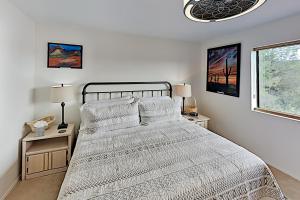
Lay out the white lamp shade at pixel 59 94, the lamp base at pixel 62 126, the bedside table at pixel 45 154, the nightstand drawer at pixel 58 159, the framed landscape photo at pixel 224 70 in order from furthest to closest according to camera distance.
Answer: the framed landscape photo at pixel 224 70
the lamp base at pixel 62 126
the white lamp shade at pixel 59 94
the nightstand drawer at pixel 58 159
the bedside table at pixel 45 154

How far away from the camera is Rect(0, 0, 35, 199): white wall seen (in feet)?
5.61

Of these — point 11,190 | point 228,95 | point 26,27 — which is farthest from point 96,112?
point 228,95

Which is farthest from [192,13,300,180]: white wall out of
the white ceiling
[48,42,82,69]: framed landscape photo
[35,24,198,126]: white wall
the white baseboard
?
the white baseboard

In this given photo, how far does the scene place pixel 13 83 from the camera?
74.7 inches

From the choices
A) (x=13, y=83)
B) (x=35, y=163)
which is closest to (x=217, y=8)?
(x=13, y=83)

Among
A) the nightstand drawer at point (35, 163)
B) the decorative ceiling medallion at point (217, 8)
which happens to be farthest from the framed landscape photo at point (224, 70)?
the nightstand drawer at point (35, 163)

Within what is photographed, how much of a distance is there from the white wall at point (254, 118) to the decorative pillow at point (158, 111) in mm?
1180

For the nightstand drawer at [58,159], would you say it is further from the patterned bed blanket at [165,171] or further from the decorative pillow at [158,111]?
the decorative pillow at [158,111]

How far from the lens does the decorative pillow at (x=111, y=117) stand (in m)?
2.15

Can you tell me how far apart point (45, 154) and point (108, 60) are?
70.0 inches

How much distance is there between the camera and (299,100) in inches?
83.7

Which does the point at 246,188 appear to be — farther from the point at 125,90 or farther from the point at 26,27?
the point at 26,27

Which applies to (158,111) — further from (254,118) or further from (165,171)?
(254,118)

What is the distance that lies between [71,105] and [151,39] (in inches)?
77.9
